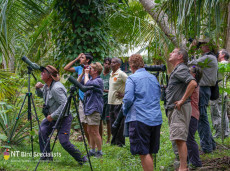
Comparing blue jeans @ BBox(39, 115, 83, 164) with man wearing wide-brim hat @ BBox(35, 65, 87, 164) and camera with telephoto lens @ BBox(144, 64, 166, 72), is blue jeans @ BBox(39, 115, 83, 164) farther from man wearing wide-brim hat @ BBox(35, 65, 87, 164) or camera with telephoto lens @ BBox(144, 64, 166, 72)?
camera with telephoto lens @ BBox(144, 64, 166, 72)

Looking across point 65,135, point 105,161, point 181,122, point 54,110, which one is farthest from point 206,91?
point 54,110

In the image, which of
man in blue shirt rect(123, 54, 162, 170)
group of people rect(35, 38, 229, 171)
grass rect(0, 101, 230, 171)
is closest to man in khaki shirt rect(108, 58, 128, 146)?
group of people rect(35, 38, 229, 171)

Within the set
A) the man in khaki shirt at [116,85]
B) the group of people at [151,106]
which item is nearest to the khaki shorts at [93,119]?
the group of people at [151,106]

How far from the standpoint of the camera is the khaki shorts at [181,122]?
3533 millimetres

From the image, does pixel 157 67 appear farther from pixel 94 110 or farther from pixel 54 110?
pixel 54 110

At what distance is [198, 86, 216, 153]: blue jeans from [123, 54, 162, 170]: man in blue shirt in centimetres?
119

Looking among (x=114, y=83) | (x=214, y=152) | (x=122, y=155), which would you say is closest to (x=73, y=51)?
(x=114, y=83)

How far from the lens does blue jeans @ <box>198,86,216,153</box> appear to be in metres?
4.35

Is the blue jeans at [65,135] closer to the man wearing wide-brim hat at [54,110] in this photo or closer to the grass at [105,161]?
the man wearing wide-brim hat at [54,110]

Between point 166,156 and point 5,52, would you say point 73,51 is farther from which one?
point 166,156

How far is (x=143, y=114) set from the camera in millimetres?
3322

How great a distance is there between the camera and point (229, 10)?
A: 4.29m

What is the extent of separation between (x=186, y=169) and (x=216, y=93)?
5.04ft

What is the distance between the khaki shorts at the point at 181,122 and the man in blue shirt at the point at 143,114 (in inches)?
10.4
